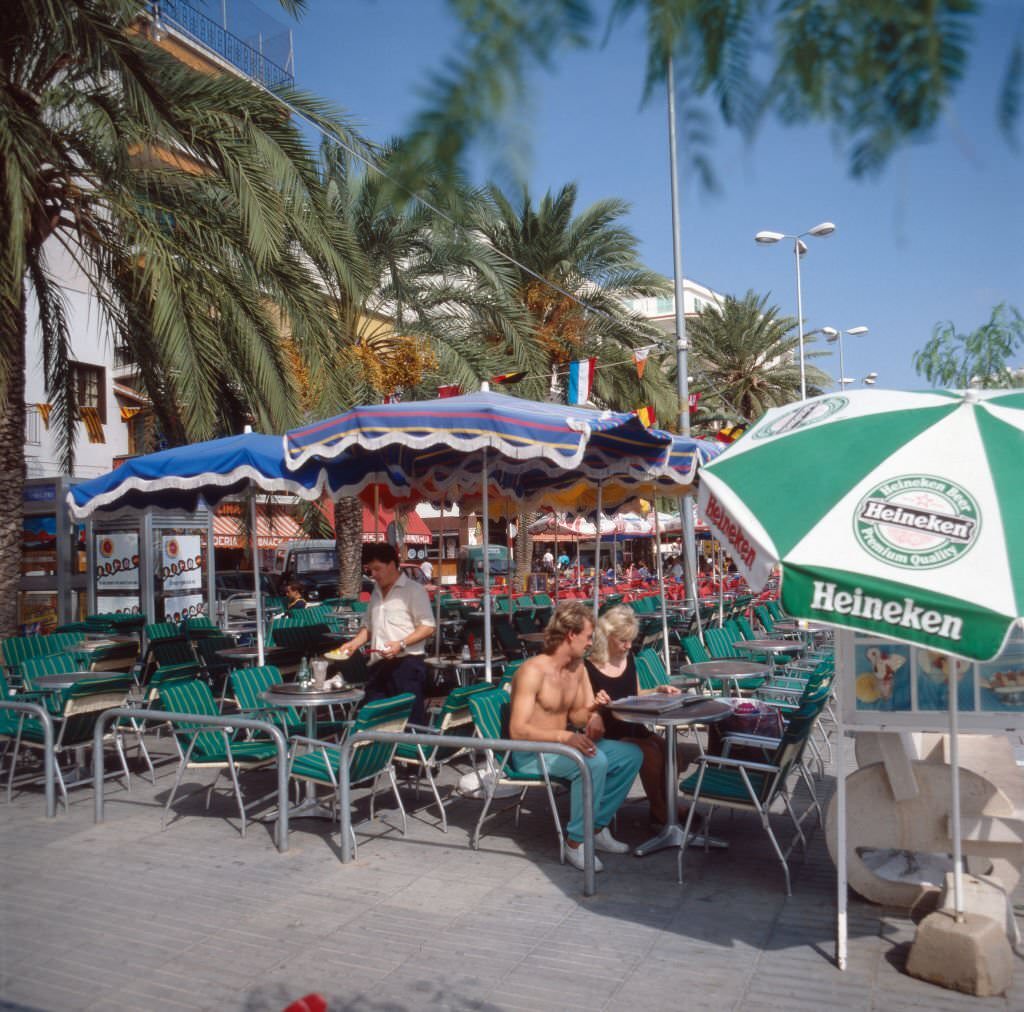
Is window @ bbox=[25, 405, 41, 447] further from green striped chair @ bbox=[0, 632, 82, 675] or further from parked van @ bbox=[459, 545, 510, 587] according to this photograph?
green striped chair @ bbox=[0, 632, 82, 675]

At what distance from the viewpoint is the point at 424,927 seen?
4488 millimetres

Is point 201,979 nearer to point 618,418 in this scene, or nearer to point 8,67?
point 618,418

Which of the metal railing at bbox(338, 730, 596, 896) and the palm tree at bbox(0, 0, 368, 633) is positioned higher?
the palm tree at bbox(0, 0, 368, 633)

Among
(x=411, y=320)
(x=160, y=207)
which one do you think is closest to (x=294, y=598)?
(x=160, y=207)

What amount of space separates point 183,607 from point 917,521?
1377cm

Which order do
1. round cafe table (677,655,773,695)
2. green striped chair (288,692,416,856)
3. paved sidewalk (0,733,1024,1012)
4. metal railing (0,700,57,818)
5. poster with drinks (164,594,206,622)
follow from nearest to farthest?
paved sidewalk (0,733,1024,1012) < green striped chair (288,692,416,856) < metal railing (0,700,57,818) < round cafe table (677,655,773,695) < poster with drinks (164,594,206,622)

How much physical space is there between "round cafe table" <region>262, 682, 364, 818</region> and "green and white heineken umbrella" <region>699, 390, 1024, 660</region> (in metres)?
3.29

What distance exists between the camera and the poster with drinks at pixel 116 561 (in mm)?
14461

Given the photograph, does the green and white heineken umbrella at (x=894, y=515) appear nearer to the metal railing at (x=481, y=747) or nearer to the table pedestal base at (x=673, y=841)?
the metal railing at (x=481, y=747)

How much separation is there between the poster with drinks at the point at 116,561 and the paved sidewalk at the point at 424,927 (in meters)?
8.76

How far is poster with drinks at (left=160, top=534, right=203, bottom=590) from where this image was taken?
15.0 metres

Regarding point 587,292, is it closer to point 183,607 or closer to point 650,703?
point 183,607

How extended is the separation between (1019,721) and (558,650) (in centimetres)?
249

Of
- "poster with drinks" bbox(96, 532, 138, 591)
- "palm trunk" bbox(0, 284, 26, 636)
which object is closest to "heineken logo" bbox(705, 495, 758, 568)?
"palm trunk" bbox(0, 284, 26, 636)
